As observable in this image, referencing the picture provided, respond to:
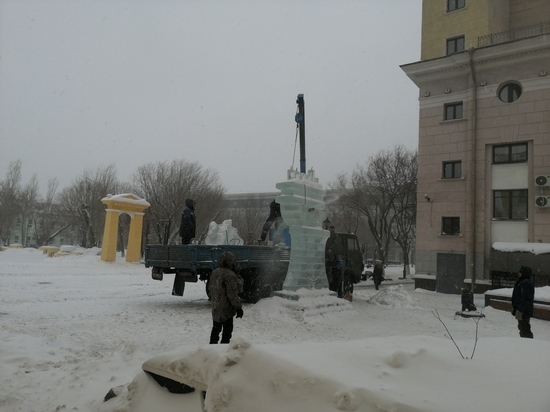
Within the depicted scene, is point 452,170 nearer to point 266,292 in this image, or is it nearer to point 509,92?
point 509,92

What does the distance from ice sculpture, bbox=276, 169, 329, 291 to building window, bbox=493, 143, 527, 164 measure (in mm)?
12647

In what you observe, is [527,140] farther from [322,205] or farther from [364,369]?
[364,369]

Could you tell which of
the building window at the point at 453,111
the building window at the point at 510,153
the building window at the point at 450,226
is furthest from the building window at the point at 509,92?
the building window at the point at 450,226

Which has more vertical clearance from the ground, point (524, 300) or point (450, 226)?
point (450, 226)

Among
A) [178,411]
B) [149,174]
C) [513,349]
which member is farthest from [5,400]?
[149,174]

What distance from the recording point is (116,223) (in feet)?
91.8

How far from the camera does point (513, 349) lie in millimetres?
3660

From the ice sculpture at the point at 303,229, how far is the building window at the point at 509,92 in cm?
1348

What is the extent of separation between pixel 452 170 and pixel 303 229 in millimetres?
13364

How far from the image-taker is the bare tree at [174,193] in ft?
126

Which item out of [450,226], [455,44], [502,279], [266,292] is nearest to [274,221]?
[266,292]

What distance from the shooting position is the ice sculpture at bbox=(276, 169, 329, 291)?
12609 mm

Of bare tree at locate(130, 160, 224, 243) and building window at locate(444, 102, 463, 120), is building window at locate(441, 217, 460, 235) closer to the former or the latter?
building window at locate(444, 102, 463, 120)

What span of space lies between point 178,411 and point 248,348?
76 centimetres
